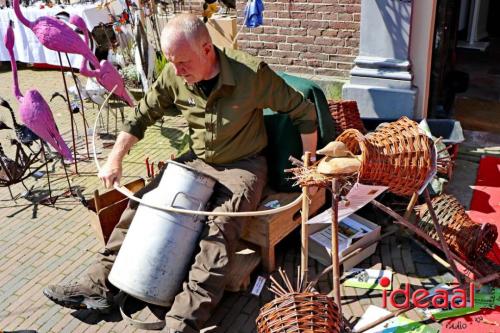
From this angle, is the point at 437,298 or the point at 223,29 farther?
the point at 223,29

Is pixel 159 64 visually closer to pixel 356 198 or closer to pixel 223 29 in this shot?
pixel 223 29

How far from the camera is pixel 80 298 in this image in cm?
346

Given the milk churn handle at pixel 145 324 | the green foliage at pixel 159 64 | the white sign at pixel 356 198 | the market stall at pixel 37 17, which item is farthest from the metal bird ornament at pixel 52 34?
the market stall at pixel 37 17

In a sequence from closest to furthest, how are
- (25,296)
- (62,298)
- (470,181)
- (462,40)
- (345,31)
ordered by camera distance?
(62,298)
(25,296)
(470,181)
(345,31)
(462,40)

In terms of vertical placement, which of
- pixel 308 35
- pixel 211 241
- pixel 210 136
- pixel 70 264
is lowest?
pixel 70 264

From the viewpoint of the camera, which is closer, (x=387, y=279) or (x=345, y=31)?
(x=387, y=279)

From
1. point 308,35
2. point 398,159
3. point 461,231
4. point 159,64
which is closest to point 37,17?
point 159,64

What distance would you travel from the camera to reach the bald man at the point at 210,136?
10.5 feet

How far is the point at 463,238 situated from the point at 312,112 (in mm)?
1312

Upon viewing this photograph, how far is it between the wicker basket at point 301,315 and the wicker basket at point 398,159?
629mm

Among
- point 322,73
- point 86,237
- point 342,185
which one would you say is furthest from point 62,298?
point 322,73

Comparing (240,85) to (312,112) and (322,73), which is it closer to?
(312,112)

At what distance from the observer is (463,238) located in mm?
3508

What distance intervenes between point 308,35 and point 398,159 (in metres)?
3.98
